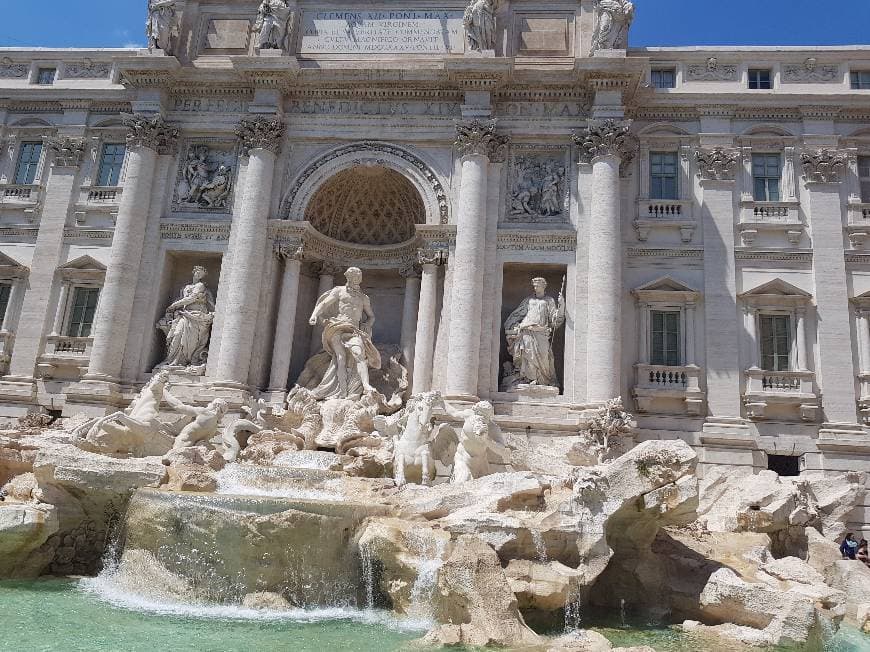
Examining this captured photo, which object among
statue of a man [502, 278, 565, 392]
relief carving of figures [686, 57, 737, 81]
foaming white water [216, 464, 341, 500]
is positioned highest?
relief carving of figures [686, 57, 737, 81]

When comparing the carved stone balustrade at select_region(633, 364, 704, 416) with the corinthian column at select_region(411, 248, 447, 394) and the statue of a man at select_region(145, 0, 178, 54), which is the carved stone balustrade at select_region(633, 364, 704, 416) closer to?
the corinthian column at select_region(411, 248, 447, 394)

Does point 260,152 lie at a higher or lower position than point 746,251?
higher

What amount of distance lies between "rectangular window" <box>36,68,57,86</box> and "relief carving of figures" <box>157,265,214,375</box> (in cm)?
882

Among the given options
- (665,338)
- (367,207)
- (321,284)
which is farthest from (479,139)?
(665,338)

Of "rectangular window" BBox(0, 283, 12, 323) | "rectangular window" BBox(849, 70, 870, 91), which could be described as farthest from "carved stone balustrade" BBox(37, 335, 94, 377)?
"rectangular window" BBox(849, 70, 870, 91)

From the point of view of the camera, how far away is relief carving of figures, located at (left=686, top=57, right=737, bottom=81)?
2061 cm

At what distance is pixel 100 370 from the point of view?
19.2 m

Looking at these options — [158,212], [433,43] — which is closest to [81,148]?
[158,212]

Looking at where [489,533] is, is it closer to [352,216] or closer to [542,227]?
[542,227]

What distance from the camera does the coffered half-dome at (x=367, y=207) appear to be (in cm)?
2094

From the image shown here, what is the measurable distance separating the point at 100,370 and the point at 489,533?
13027mm

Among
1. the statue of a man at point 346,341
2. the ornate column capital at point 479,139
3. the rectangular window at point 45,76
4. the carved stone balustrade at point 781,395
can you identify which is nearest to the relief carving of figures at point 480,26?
the ornate column capital at point 479,139

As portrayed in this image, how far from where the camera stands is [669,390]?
60.4ft

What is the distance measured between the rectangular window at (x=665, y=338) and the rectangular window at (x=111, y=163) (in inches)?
637
